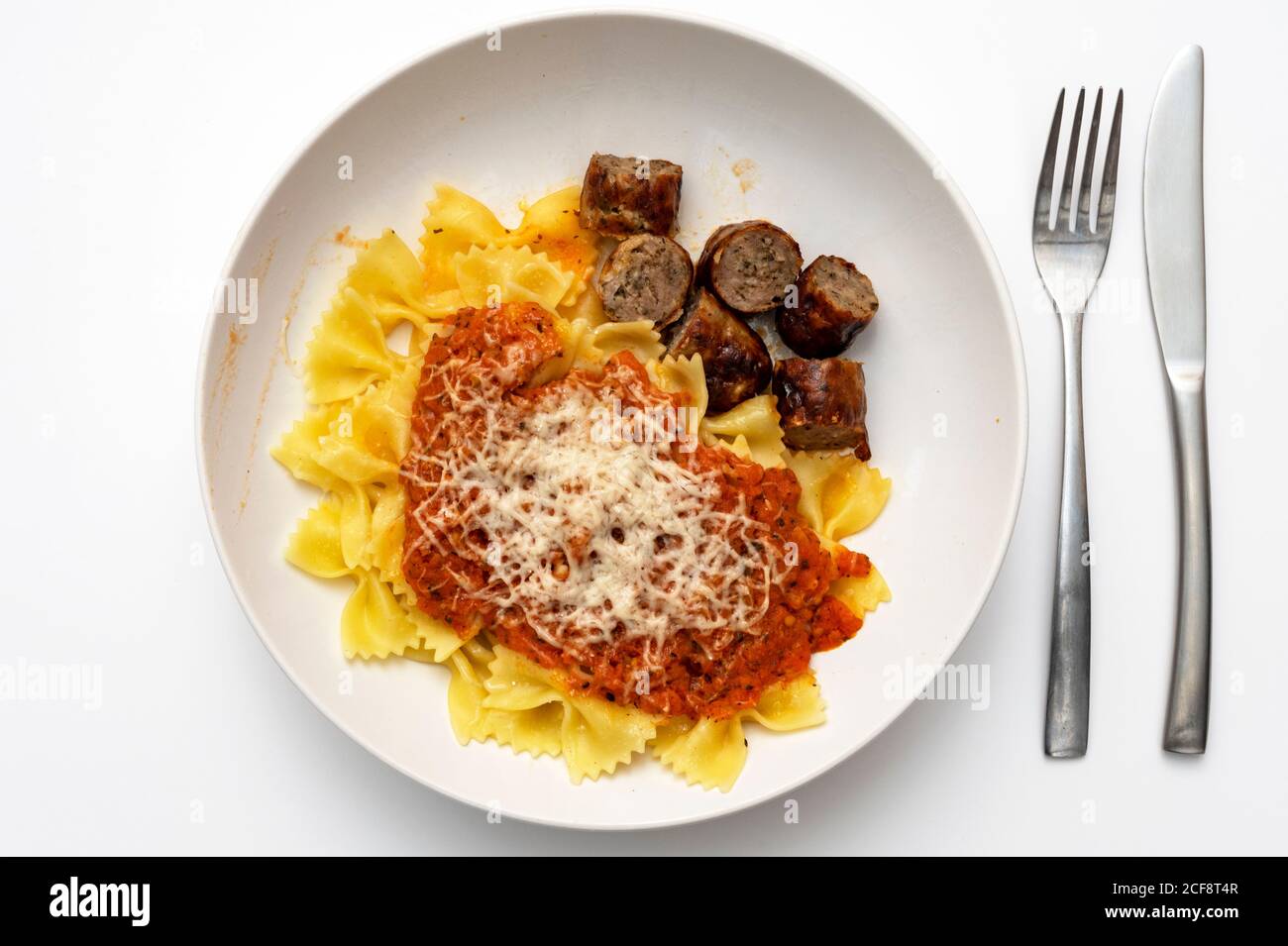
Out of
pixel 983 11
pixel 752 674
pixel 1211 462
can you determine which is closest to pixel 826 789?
pixel 752 674

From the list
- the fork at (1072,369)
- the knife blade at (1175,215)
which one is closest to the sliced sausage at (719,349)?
the fork at (1072,369)

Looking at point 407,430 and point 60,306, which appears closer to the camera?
point 407,430

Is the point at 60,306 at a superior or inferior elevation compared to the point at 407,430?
superior

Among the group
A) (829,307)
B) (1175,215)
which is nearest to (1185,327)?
(1175,215)

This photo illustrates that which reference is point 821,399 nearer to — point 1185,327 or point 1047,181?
point 1047,181

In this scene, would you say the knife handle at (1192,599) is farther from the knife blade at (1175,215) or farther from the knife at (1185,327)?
the knife blade at (1175,215)
